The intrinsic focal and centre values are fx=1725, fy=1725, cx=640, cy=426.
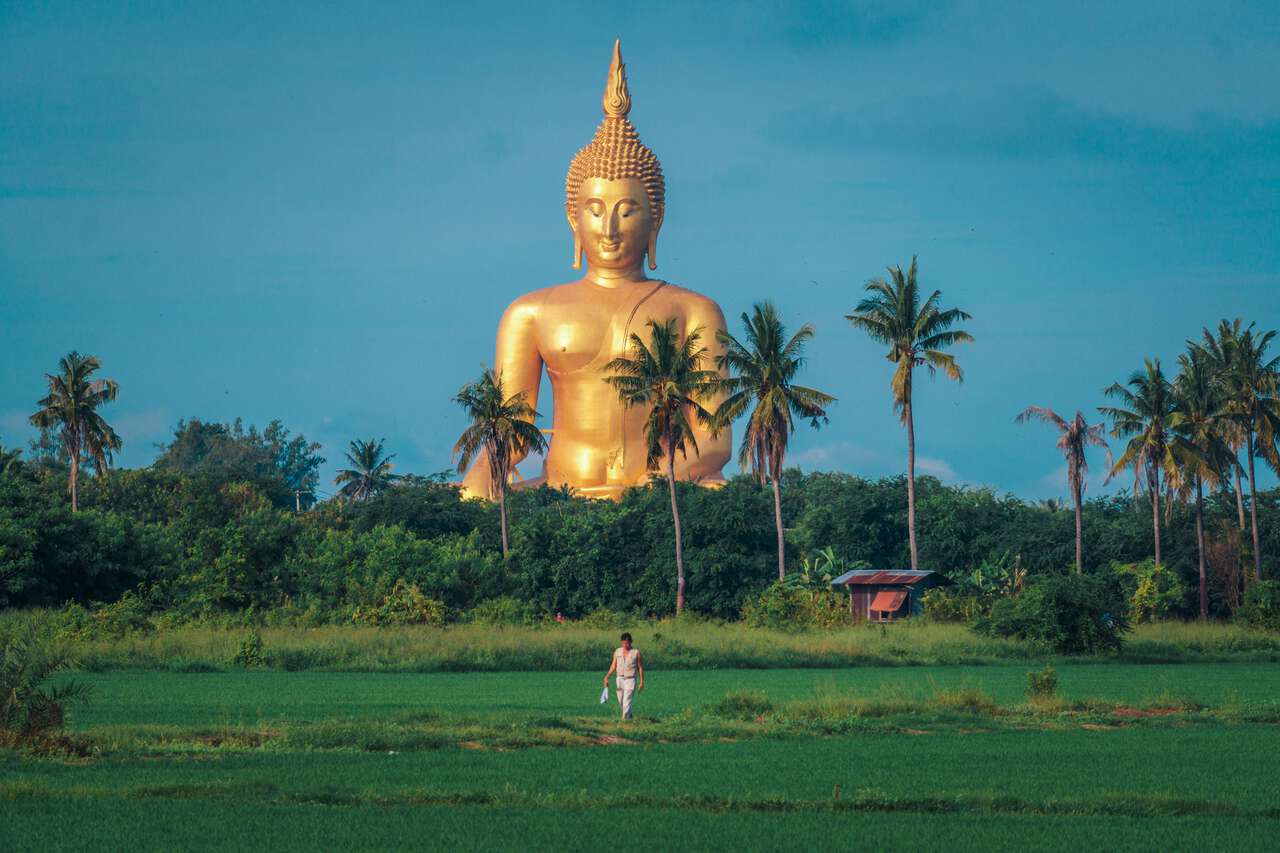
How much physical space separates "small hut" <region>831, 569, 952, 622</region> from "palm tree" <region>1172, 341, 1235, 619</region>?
24.4 feet

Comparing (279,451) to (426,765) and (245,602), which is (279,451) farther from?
(426,765)

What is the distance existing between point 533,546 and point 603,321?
8.61 metres

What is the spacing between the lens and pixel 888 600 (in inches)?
1822

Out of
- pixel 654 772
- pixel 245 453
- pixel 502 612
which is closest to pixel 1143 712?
pixel 654 772

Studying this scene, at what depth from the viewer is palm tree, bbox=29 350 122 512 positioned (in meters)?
50.1

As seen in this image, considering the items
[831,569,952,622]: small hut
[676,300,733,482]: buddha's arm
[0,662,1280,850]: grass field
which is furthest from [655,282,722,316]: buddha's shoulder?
[0,662,1280,850]: grass field

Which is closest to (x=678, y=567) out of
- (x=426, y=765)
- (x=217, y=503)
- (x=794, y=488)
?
(x=217, y=503)

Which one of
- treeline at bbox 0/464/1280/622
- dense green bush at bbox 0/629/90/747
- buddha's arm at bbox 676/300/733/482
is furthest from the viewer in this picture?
buddha's arm at bbox 676/300/733/482

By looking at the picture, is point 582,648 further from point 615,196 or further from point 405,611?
point 615,196

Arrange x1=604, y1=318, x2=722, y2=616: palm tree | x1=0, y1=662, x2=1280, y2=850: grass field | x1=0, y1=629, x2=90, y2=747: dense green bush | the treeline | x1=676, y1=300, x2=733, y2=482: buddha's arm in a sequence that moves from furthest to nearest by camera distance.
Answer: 1. x1=676, y1=300, x2=733, y2=482: buddha's arm
2. x1=604, y1=318, x2=722, y2=616: palm tree
3. the treeline
4. x1=0, y1=629, x2=90, y2=747: dense green bush
5. x1=0, y1=662, x2=1280, y2=850: grass field

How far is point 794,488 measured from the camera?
66.4 m

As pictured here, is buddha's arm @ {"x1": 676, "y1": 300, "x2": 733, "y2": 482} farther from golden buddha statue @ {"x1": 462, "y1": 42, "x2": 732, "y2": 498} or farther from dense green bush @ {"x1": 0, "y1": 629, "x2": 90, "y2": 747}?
dense green bush @ {"x1": 0, "y1": 629, "x2": 90, "y2": 747}

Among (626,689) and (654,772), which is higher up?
(626,689)

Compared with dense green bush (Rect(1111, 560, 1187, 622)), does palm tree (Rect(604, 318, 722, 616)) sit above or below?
above
